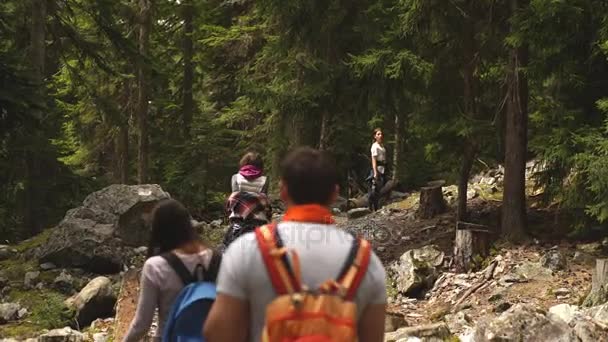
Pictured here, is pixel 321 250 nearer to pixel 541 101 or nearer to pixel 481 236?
pixel 481 236

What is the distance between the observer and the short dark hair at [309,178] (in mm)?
2592

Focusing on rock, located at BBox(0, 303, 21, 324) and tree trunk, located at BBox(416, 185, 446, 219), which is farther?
tree trunk, located at BBox(416, 185, 446, 219)

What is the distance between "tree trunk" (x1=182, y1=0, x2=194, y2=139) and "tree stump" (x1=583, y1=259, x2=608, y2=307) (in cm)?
1798

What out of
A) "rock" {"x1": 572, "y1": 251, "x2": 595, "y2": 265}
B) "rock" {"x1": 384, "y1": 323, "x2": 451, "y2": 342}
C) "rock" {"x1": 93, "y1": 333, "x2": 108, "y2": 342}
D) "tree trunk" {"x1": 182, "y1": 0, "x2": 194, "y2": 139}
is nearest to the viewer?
"rock" {"x1": 384, "y1": 323, "x2": 451, "y2": 342}

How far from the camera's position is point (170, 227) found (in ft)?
12.1

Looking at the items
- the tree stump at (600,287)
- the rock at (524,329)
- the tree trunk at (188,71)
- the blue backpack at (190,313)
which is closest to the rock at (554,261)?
the tree stump at (600,287)

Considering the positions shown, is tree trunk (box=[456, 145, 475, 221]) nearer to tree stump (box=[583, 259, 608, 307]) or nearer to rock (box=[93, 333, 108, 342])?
tree stump (box=[583, 259, 608, 307])

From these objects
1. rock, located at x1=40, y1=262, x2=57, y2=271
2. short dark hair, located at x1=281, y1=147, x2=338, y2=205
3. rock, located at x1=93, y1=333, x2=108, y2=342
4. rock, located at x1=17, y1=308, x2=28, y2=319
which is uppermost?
short dark hair, located at x1=281, y1=147, x2=338, y2=205

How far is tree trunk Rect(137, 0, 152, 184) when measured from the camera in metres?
21.6

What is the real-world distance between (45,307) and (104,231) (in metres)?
3.10

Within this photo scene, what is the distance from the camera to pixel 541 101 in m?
12.1

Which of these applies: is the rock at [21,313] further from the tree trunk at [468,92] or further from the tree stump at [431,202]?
the tree stump at [431,202]

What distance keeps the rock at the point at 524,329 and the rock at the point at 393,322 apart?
4.67 ft

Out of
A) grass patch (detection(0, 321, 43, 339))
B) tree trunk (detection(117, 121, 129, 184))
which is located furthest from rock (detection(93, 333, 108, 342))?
tree trunk (detection(117, 121, 129, 184))
